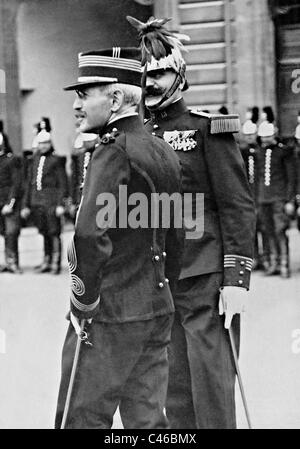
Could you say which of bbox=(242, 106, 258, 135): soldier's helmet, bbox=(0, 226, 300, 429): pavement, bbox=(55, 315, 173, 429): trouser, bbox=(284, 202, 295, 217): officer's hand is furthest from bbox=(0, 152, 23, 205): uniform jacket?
bbox=(55, 315, 173, 429): trouser

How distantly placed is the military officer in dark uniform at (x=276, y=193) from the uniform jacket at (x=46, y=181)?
5.20 feet

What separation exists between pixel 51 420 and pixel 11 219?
4.18 meters

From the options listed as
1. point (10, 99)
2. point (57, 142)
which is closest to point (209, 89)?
point (10, 99)

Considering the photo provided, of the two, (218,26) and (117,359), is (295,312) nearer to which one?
(218,26)

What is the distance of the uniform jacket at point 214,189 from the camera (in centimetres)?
311

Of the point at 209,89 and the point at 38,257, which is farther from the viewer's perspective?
the point at 38,257

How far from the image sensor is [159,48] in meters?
3.14

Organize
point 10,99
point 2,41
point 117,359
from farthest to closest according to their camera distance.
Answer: point 10,99, point 2,41, point 117,359

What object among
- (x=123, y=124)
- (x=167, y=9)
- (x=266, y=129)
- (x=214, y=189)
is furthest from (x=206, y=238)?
(x=266, y=129)

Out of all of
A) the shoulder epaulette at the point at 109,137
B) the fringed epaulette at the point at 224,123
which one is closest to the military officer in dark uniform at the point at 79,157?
the fringed epaulette at the point at 224,123

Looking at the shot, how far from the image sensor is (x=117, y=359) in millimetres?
2717

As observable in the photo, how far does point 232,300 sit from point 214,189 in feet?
1.14

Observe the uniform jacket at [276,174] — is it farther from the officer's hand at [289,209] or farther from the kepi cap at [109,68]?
the kepi cap at [109,68]

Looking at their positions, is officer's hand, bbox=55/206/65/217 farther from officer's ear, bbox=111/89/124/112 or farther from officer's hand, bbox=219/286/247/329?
officer's ear, bbox=111/89/124/112
